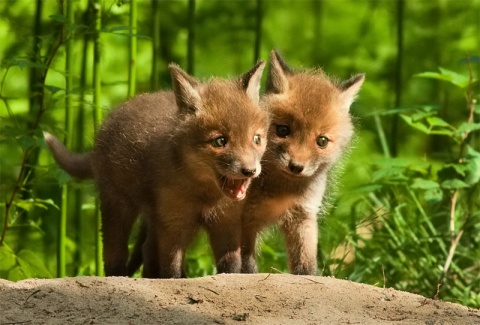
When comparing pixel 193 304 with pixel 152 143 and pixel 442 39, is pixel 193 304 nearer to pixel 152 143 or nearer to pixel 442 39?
pixel 152 143

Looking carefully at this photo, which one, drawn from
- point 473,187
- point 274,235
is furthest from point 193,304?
point 473,187

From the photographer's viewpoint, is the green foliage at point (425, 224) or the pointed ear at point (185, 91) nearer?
the pointed ear at point (185, 91)

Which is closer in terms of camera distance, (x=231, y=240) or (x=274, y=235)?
(x=231, y=240)

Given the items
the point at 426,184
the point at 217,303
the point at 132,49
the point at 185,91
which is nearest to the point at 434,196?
the point at 426,184

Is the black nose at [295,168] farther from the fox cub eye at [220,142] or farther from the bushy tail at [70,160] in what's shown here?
the bushy tail at [70,160]

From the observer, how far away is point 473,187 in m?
8.03

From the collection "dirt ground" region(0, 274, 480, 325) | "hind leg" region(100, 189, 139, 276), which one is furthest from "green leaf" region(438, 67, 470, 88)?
"hind leg" region(100, 189, 139, 276)

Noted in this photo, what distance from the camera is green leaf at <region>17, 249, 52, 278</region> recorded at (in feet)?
21.6

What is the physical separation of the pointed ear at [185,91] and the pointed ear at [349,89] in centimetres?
109

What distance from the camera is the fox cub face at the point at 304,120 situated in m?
5.69

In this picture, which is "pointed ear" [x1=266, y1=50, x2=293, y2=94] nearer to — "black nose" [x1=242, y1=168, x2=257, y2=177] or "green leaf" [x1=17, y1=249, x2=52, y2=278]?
"black nose" [x1=242, y1=168, x2=257, y2=177]

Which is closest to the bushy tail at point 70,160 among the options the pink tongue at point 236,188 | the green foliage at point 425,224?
the pink tongue at point 236,188

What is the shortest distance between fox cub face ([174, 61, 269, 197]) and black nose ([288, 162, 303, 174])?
0.71 feet

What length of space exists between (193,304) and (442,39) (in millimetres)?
7279
